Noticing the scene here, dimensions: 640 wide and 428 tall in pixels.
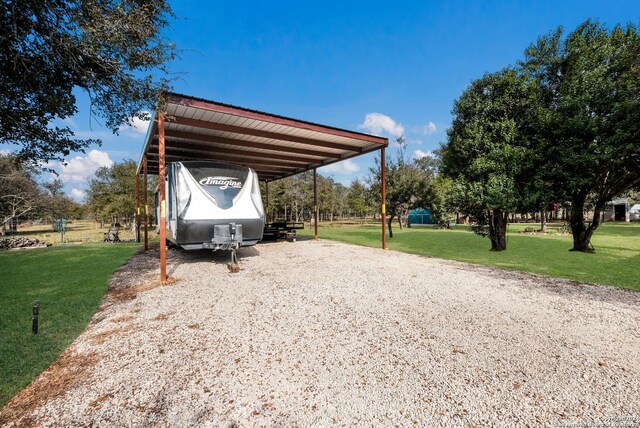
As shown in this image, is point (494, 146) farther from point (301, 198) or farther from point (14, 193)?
point (14, 193)

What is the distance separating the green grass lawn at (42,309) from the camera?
2922 millimetres

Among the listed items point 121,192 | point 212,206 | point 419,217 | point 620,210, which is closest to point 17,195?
point 121,192

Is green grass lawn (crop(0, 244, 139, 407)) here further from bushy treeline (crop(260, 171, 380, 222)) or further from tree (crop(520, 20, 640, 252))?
bushy treeline (crop(260, 171, 380, 222))

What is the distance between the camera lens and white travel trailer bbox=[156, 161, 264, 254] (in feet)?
22.7

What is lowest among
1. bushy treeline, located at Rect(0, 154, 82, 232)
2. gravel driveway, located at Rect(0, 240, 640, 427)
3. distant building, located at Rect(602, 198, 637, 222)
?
gravel driveway, located at Rect(0, 240, 640, 427)

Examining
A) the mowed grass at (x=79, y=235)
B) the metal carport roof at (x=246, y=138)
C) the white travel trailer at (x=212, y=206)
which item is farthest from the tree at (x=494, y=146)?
the mowed grass at (x=79, y=235)

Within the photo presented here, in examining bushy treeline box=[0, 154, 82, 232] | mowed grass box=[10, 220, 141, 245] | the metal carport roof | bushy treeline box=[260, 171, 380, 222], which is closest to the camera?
the metal carport roof

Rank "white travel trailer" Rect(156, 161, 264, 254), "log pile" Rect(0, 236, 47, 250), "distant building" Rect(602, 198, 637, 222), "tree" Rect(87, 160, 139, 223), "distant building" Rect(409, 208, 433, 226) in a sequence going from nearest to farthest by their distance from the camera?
"white travel trailer" Rect(156, 161, 264, 254) < "log pile" Rect(0, 236, 47, 250) < "tree" Rect(87, 160, 139, 223) < "distant building" Rect(602, 198, 637, 222) < "distant building" Rect(409, 208, 433, 226)

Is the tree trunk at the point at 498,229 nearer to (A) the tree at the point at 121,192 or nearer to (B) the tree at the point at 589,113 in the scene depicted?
(B) the tree at the point at 589,113

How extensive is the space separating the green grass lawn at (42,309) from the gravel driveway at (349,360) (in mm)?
201

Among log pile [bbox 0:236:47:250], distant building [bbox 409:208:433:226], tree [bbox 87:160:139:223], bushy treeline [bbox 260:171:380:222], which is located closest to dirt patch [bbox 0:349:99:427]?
log pile [bbox 0:236:47:250]

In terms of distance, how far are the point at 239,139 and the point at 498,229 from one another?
11230 mm

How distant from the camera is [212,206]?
7.21 m

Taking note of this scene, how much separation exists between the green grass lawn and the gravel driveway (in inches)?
7.9
